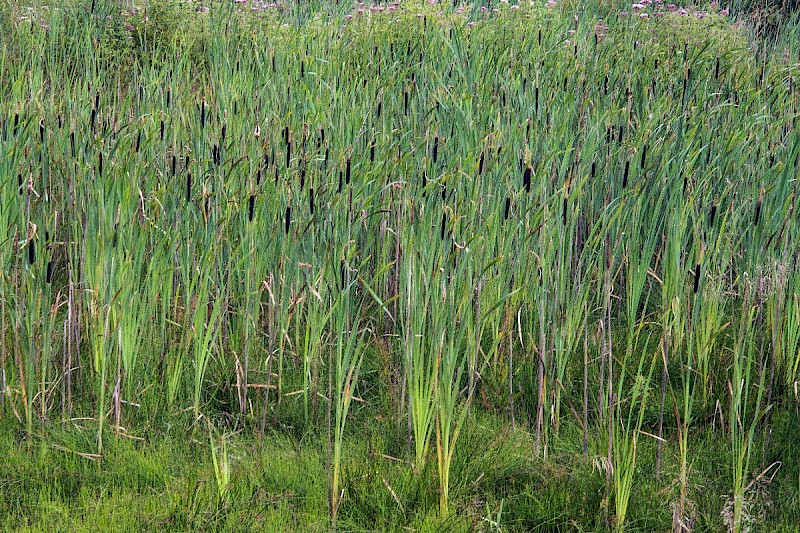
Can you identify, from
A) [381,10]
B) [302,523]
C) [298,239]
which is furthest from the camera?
[381,10]

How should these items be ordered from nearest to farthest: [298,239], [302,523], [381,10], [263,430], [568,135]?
[302,523]
[263,430]
[298,239]
[568,135]
[381,10]

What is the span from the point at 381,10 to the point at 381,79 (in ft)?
6.04

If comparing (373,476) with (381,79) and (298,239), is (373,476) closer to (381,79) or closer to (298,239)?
(298,239)

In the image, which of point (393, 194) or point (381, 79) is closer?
point (393, 194)

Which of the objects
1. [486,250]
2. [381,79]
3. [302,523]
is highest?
[381,79]

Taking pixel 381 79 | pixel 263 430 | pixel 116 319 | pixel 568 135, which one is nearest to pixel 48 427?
pixel 116 319

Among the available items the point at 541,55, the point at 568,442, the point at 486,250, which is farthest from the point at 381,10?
the point at 568,442

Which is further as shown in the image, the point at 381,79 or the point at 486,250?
the point at 381,79

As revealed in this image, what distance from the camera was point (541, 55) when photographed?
5191 mm

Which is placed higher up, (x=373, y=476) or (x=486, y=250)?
(x=486, y=250)

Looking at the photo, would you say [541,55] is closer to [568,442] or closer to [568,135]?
[568,135]

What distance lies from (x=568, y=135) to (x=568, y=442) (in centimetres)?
152

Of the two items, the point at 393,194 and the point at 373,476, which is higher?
the point at 393,194

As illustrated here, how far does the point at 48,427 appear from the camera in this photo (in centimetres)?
264
